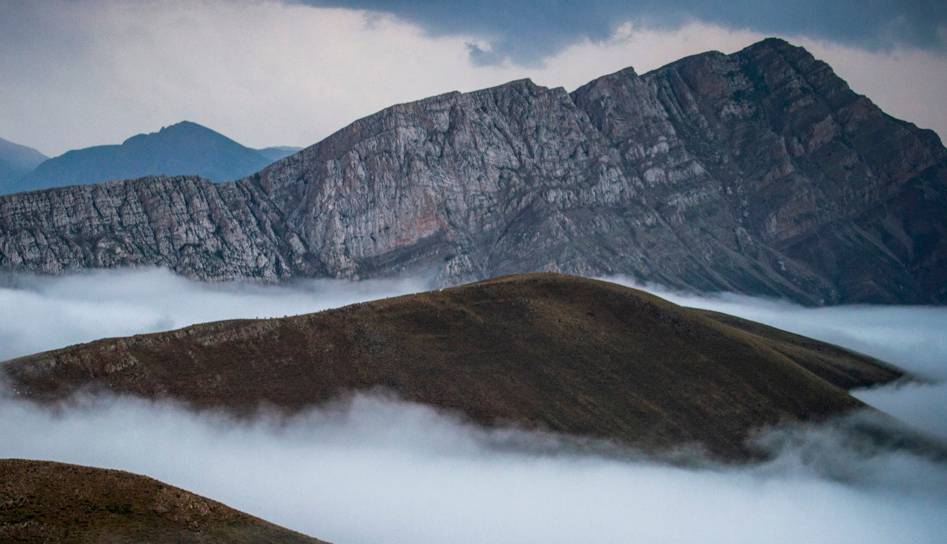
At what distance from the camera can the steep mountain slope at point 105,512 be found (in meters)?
80.8

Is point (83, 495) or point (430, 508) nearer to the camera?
point (83, 495)

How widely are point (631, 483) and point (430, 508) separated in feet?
144

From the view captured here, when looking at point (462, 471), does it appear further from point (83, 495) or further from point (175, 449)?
point (83, 495)

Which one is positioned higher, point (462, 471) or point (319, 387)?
point (319, 387)

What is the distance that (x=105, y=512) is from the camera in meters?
85.3

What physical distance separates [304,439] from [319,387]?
14.5 meters

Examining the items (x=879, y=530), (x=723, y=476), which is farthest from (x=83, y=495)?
(x=879, y=530)

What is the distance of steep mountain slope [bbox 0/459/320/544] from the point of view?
265 ft

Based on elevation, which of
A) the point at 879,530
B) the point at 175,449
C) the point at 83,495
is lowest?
the point at 879,530

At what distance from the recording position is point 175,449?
155 metres

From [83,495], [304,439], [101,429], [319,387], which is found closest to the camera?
[83,495]

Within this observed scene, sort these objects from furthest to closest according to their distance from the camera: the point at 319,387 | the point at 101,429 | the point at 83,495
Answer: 1. the point at 319,387
2. the point at 101,429
3. the point at 83,495

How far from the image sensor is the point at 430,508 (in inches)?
6176

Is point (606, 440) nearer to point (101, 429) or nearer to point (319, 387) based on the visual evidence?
point (319, 387)
